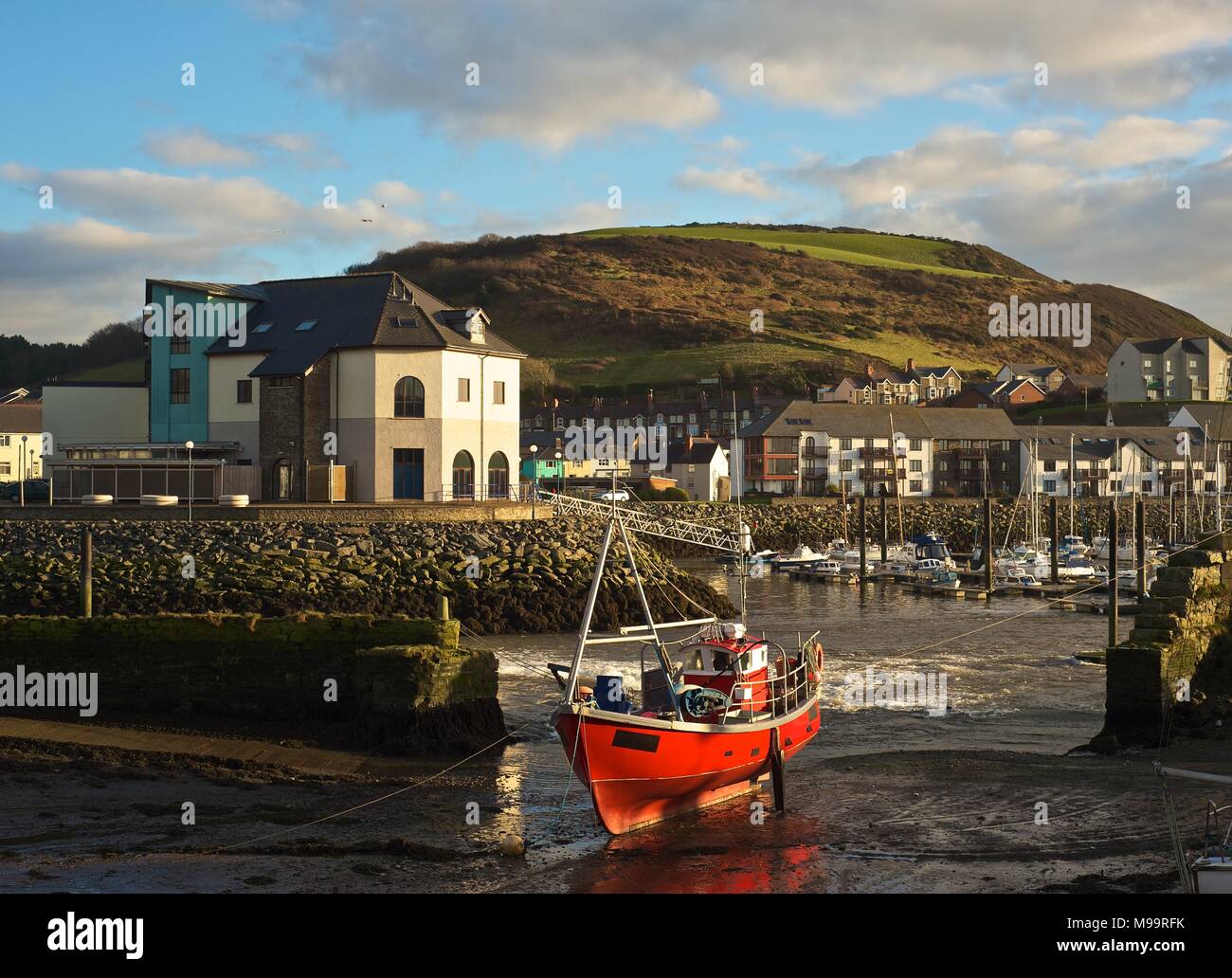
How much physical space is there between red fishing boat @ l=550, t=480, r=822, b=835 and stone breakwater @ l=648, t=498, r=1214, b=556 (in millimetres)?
68829

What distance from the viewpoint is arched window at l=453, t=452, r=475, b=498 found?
195ft

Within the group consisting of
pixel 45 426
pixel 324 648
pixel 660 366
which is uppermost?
pixel 660 366

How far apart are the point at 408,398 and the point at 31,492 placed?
23126mm

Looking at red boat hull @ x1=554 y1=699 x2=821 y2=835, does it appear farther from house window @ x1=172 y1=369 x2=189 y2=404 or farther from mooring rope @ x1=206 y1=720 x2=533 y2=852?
house window @ x1=172 y1=369 x2=189 y2=404

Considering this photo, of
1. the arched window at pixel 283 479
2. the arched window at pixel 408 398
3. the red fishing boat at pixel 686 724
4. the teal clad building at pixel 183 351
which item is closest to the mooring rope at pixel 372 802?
the red fishing boat at pixel 686 724

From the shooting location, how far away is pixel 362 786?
23.9 meters

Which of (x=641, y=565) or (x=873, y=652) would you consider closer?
(x=873, y=652)

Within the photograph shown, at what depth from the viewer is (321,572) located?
45.7m

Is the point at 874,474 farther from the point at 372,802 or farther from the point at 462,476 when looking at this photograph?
the point at 372,802

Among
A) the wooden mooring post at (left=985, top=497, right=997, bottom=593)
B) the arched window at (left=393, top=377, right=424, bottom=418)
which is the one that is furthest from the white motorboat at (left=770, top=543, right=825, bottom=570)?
the arched window at (left=393, top=377, right=424, bottom=418)
